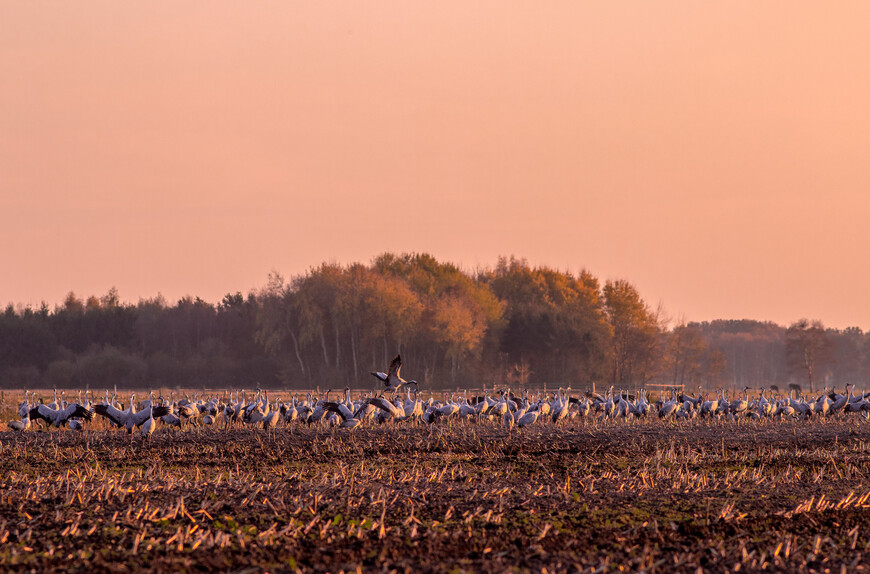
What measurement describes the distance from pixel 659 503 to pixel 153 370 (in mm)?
71877

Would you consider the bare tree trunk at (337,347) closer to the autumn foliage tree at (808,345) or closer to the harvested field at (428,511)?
the autumn foliage tree at (808,345)

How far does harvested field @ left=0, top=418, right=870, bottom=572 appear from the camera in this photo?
30.3 feet

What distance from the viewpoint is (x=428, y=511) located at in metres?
11.5

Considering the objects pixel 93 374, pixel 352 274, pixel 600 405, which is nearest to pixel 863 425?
pixel 600 405

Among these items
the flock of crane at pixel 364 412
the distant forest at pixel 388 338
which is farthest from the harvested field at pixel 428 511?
the distant forest at pixel 388 338

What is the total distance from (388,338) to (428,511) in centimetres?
6125

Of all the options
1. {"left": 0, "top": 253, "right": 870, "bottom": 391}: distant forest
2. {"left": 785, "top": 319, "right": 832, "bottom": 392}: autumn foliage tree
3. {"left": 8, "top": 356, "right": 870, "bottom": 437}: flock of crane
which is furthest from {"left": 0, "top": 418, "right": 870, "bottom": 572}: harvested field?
{"left": 785, "top": 319, "right": 832, "bottom": 392}: autumn foliage tree

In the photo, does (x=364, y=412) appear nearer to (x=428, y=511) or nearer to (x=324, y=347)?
(x=428, y=511)

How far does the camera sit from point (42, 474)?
15.9 m

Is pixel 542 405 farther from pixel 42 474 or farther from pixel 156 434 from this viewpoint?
pixel 42 474

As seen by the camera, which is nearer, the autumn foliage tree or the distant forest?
the distant forest

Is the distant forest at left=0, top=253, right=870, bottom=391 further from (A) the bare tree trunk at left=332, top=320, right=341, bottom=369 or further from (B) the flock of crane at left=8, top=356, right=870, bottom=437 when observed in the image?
(B) the flock of crane at left=8, top=356, right=870, bottom=437

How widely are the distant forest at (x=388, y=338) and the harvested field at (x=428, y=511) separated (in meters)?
48.2

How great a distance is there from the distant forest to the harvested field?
48203 millimetres
